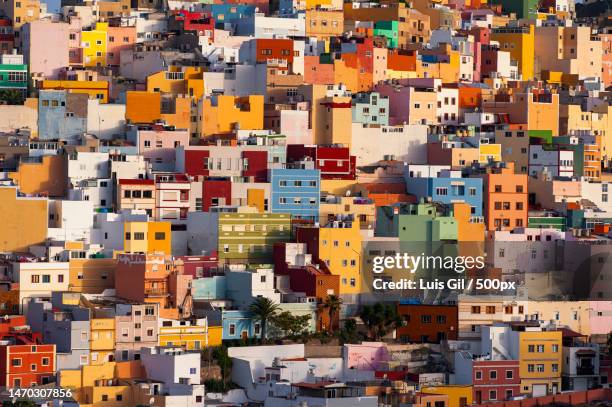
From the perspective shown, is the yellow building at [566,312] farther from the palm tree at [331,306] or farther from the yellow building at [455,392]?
the yellow building at [455,392]

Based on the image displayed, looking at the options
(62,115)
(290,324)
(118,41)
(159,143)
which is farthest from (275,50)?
(290,324)

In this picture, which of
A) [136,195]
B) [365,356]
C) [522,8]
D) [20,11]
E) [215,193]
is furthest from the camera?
[522,8]

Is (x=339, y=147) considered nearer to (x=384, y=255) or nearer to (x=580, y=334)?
(x=384, y=255)

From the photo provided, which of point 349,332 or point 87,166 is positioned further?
point 87,166

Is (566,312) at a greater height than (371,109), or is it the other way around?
(371,109)

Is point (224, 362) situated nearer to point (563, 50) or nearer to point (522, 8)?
point (563, 50)

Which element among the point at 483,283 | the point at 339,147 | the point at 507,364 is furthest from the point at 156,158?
the point at 507,364

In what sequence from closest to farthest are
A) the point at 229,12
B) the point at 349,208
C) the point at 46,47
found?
1. the point at 349,208
2. the point at 46,47
3. the point at 229,12
